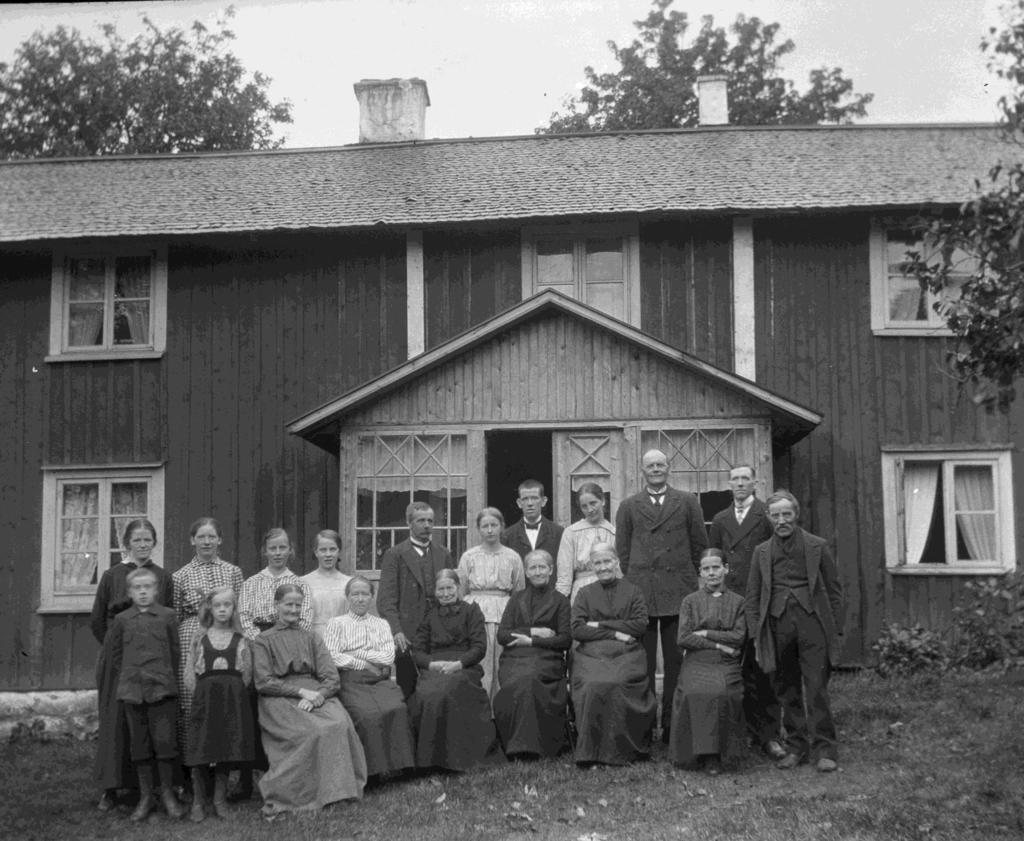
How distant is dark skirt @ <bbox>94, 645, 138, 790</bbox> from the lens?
9016 mm

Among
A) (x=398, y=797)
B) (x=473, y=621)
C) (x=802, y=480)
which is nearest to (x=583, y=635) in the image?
(x=473, y=621)

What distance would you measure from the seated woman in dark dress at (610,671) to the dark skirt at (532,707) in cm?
16

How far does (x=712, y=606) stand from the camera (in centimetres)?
970

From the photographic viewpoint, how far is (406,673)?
33.5 feet

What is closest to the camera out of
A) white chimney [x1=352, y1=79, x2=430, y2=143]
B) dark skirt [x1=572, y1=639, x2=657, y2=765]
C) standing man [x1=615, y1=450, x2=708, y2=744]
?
dark skirt [x1=572, y1=639, x2=657, y2=765]

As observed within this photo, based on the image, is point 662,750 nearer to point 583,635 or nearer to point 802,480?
point 583,635

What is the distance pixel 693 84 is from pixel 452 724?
77.2 feet

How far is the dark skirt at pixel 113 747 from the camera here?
9.02 m

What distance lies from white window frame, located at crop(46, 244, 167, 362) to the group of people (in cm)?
553

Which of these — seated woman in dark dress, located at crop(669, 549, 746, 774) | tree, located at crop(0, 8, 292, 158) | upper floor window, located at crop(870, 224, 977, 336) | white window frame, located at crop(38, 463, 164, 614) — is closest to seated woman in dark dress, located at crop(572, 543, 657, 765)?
seated woman in dark dress, located at crop(669, 549, 746, 774)

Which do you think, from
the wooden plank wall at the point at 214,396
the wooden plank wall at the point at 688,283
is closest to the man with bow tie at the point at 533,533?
the wooden plank wall at the point at 214,396

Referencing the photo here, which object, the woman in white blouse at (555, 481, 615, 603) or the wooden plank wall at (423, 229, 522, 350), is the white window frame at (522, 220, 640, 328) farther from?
the woman in white blouse at (555, 481, 615, 603)

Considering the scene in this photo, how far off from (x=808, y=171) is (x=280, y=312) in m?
6.04

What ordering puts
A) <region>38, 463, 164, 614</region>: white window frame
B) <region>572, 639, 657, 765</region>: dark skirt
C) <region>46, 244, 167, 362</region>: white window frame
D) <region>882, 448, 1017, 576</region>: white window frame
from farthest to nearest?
<region>46, 244, 167, 362</region>: white window frame < <region>38, 463, 164, 614</region>: white window frame < <region>882, 448, 1017, 576</region>: white window frame < <region>572, 639, 657, 765</region>: dark skirt
